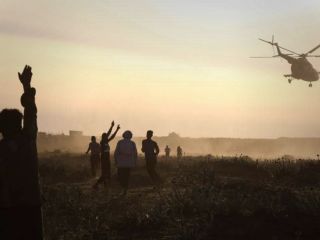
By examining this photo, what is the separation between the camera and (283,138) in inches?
7141

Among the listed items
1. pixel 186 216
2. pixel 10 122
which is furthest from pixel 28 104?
pixel 186 216

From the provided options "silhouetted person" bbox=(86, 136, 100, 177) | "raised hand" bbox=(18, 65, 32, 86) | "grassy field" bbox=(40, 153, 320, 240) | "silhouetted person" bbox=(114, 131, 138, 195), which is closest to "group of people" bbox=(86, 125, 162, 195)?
"silhouetted person" bbox=(114, 131, 138, 195)

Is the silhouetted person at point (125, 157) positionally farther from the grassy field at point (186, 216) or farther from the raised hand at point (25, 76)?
the raised hand at point (25, 76)

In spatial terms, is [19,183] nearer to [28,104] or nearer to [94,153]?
[28,104]

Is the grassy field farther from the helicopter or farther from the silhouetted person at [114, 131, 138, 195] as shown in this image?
the helicopter

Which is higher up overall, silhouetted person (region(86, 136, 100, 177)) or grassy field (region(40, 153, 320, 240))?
silhouetted person (region(86, 136, 100, 177))

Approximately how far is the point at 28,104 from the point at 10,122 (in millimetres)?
268

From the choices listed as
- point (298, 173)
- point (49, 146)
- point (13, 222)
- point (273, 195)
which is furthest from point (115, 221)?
point (49, 146)

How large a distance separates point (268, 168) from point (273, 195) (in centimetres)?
893

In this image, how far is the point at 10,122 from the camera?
573 cm

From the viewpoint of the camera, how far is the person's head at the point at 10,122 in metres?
5.70

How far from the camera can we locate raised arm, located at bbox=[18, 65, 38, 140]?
18.7ft

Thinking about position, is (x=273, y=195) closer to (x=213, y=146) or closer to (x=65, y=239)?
(x=65, y=239)

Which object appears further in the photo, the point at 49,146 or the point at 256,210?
the point at 49,146
